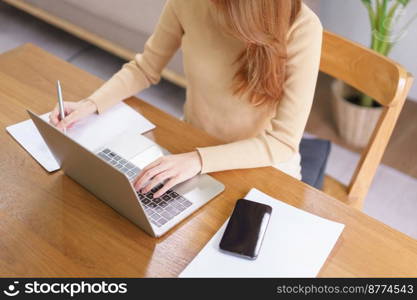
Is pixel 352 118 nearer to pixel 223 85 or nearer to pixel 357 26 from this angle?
pixel 357 26

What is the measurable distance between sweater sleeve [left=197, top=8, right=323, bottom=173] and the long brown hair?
0.02m

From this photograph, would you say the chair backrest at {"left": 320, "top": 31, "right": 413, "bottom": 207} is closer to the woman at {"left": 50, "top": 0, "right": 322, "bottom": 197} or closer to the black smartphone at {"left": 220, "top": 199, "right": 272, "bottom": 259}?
the woman at {"left": 50, "top": 0, "right": 322, "bottom": 197}

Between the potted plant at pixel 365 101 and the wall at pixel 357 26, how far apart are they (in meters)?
0.10

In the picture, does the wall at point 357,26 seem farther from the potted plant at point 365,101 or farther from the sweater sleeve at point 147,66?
the sweater sleeve at point 147,66

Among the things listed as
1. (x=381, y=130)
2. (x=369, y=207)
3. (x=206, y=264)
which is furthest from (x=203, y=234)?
(x=369, y=207)

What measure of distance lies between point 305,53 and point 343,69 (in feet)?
0.79

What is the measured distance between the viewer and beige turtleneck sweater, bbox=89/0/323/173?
3.32 feet

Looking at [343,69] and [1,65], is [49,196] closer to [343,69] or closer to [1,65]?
[1,65]

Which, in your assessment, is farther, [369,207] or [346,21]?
[346,21]

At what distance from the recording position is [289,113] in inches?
41.1

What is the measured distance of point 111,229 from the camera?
0.87m

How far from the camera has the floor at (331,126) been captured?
1.86 meters

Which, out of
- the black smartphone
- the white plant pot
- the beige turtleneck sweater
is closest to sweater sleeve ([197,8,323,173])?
the beige turtleneck sweater

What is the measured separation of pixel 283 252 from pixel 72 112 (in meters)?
0.56
